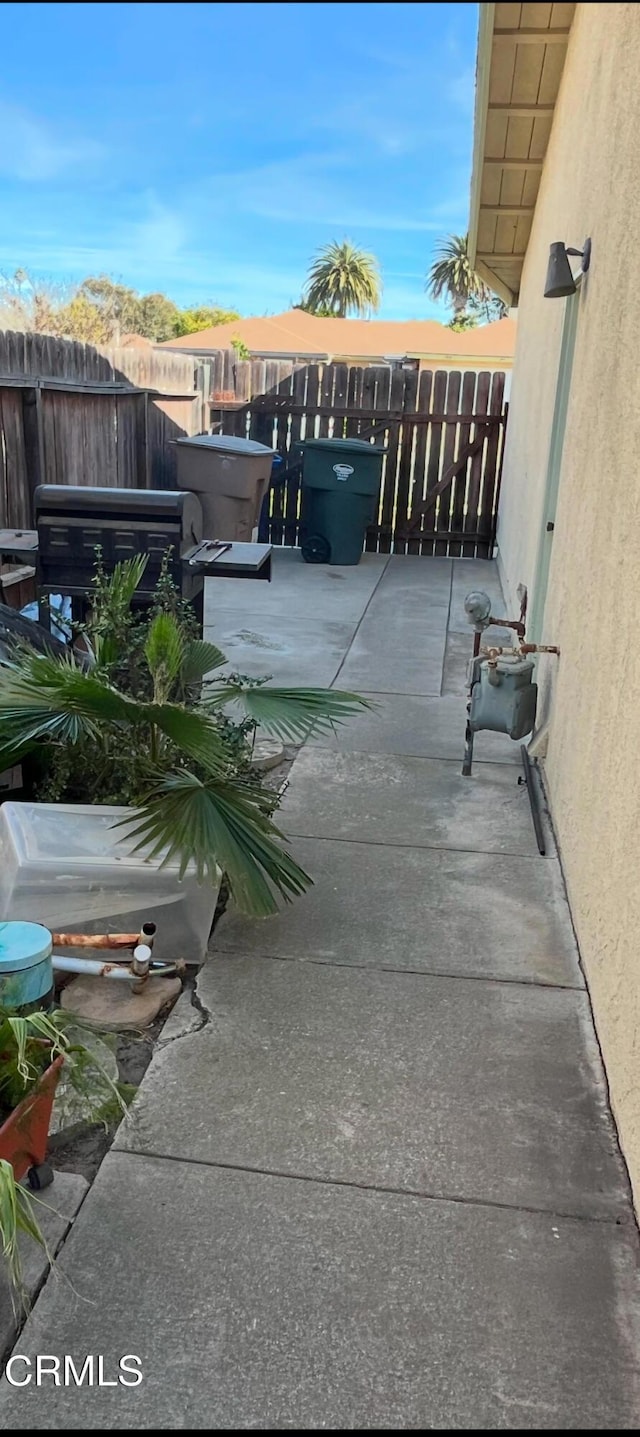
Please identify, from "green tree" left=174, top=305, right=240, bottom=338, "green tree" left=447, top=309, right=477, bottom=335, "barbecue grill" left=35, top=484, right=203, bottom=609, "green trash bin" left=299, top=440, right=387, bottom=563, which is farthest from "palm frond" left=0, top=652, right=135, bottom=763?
"green tree" left=447, top=309, right=477, bottom=335

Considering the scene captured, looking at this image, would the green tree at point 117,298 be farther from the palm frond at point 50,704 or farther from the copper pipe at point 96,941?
the copper pipe at point 96,941

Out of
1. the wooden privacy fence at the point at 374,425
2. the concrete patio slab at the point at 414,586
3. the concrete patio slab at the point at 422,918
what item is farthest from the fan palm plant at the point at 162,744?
the wooden privacy fence at the point at 374,425

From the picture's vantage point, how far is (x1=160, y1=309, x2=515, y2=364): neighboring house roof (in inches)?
1103

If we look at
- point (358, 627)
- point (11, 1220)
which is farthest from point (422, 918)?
point (358, 627)

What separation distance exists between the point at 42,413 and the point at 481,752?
455 cm

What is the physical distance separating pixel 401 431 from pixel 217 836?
9.28 metres

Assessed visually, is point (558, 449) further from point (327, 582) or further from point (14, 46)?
point (327, 582)

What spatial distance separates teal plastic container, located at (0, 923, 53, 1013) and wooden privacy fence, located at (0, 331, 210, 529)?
16.6ft

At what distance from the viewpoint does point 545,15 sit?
18.5 feet

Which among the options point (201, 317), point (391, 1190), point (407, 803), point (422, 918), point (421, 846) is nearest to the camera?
point (391, 1190)

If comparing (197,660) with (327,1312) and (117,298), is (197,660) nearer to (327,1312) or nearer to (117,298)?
(327,1312)

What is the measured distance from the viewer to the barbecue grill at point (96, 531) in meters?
5.17

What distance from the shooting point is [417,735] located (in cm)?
517

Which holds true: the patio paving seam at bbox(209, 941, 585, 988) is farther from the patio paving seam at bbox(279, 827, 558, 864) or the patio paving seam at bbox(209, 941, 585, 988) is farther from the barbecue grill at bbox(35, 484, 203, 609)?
the barbecue grill at bbox(35, 484, 203, 609)
